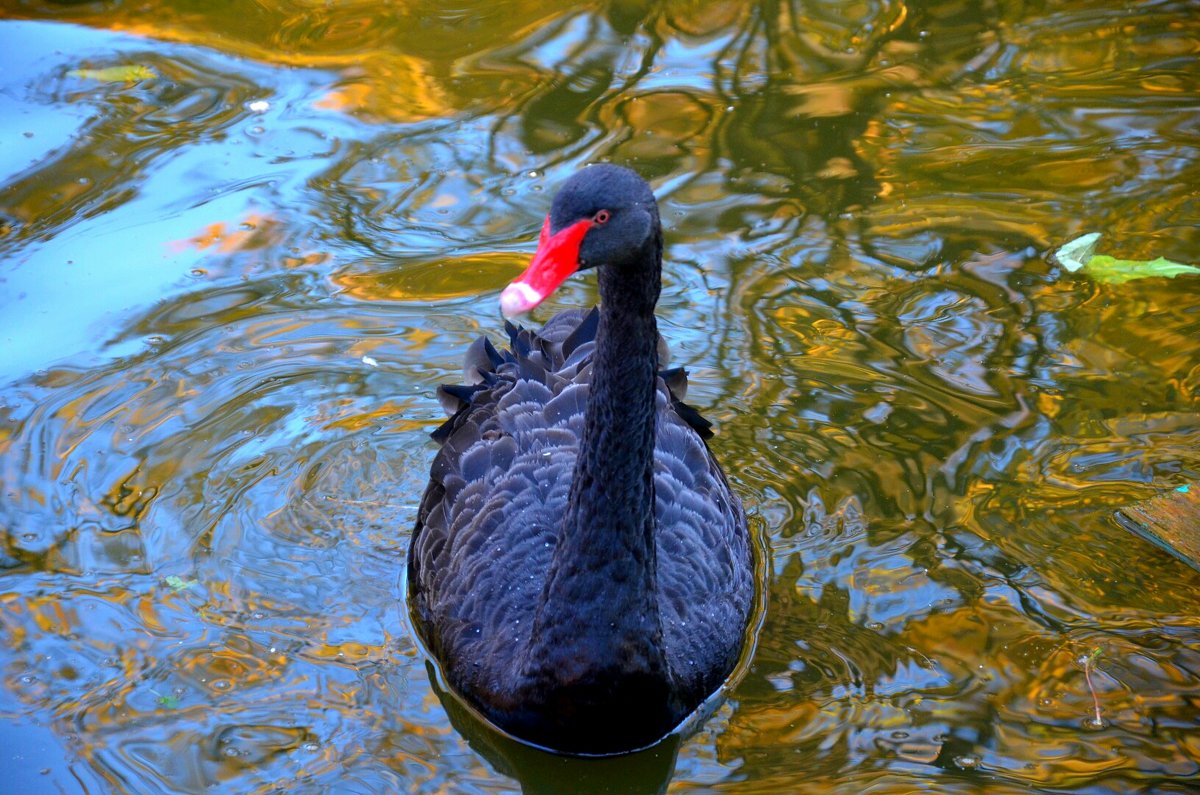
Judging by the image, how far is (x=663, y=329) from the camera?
6.43 meters

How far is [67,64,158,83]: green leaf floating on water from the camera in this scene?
819 cm

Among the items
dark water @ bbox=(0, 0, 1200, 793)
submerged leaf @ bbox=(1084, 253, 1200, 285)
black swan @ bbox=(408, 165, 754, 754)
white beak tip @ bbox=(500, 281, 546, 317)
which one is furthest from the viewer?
submerged leaf @ bbox=(1084, 253, 1200, 285)

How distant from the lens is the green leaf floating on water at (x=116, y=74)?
819 cm

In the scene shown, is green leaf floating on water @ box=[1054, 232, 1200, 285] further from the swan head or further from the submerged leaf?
the swan head

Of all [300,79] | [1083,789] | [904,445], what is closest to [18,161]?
[300,79]

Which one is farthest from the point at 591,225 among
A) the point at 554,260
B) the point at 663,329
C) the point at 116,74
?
the point at 116,74

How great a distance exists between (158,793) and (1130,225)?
5.58 m

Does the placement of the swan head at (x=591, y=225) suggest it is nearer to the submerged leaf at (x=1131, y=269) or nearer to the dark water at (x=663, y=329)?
the dark water at (x=663, y=329)

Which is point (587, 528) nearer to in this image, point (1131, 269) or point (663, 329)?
point (663, 329)

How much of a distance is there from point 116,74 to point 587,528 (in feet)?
18.6

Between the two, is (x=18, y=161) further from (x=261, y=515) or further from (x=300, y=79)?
(x=261, y=515)

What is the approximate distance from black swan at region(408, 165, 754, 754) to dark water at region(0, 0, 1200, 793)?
0.25 metres

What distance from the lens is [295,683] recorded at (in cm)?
465

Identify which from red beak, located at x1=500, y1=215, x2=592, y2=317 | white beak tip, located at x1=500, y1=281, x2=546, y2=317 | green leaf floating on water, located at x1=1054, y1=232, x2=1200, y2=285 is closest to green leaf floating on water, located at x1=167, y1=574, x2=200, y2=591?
red beak, located at x1=500, y1=215, x2=592, y2=317
